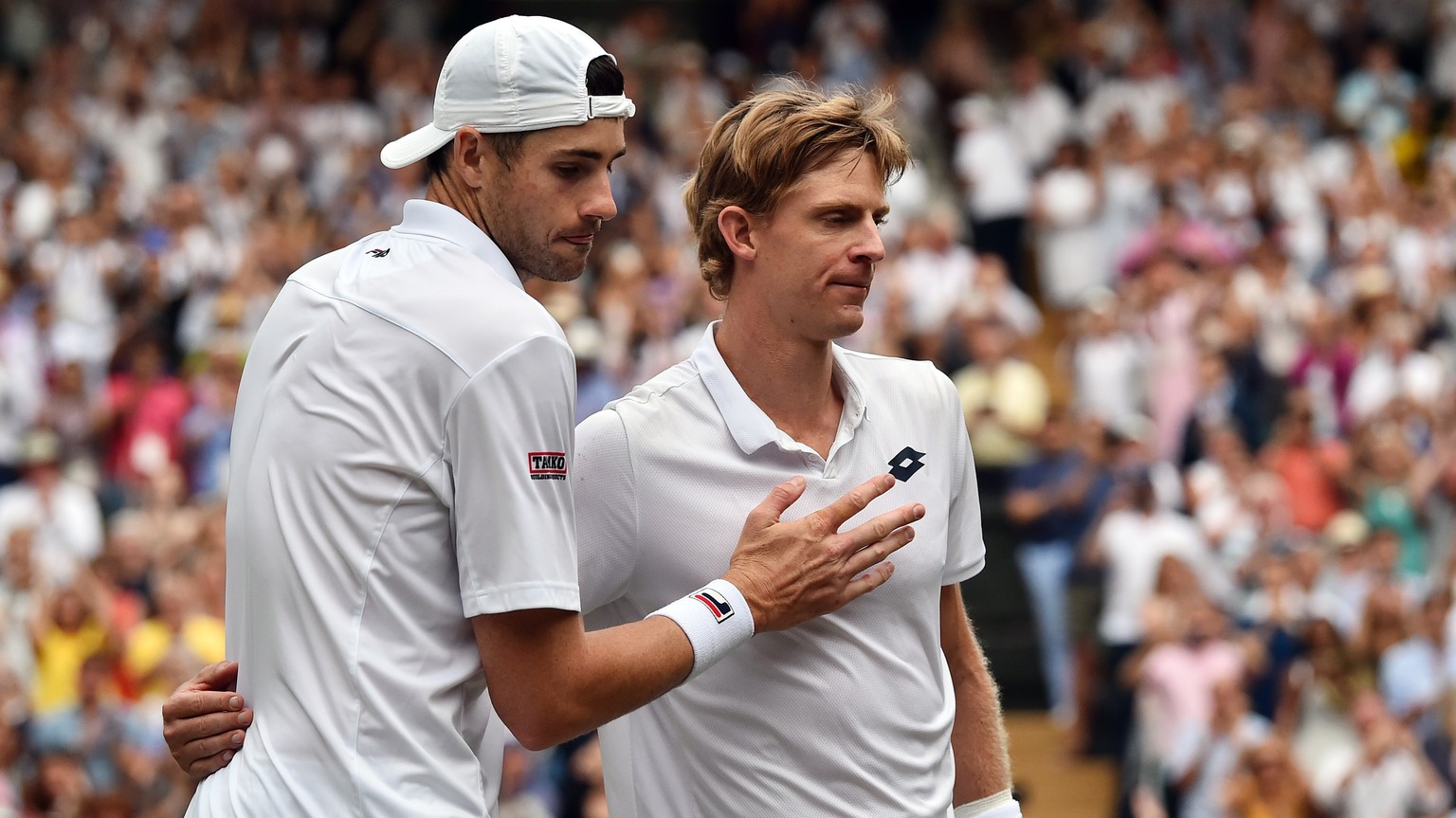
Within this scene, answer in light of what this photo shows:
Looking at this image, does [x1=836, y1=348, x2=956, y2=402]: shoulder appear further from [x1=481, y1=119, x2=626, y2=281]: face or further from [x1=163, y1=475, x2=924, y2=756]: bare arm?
[x1=481, y1=119, x2=626, y2=281]: face

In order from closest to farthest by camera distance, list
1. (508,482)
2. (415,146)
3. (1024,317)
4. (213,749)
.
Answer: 1. (508,482)
2. (213,749)
3. (415,146)
4. (1024,317)

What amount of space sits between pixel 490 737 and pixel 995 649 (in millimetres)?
8966

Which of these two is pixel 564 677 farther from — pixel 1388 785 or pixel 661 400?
pixel 1388 785

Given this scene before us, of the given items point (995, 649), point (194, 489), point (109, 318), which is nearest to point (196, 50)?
point (109, 318)

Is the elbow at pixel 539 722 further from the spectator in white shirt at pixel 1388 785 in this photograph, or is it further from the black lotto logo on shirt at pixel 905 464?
the spectator in white shirt at pixel 1388 785

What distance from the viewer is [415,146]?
123 inches

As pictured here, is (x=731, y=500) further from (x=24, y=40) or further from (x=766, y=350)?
(x=24, y=40)

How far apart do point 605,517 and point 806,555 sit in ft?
1.31

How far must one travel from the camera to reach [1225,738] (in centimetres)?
935

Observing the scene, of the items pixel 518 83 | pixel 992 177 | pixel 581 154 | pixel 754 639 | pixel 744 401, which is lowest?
pixel 992 177

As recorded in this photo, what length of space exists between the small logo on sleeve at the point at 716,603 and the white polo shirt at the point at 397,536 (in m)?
0.31

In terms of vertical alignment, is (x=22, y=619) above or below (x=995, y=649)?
above

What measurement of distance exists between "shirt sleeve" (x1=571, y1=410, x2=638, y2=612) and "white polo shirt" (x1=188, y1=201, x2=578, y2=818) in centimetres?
50

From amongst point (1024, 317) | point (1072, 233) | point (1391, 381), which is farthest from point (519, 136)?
point (1072, 233)
